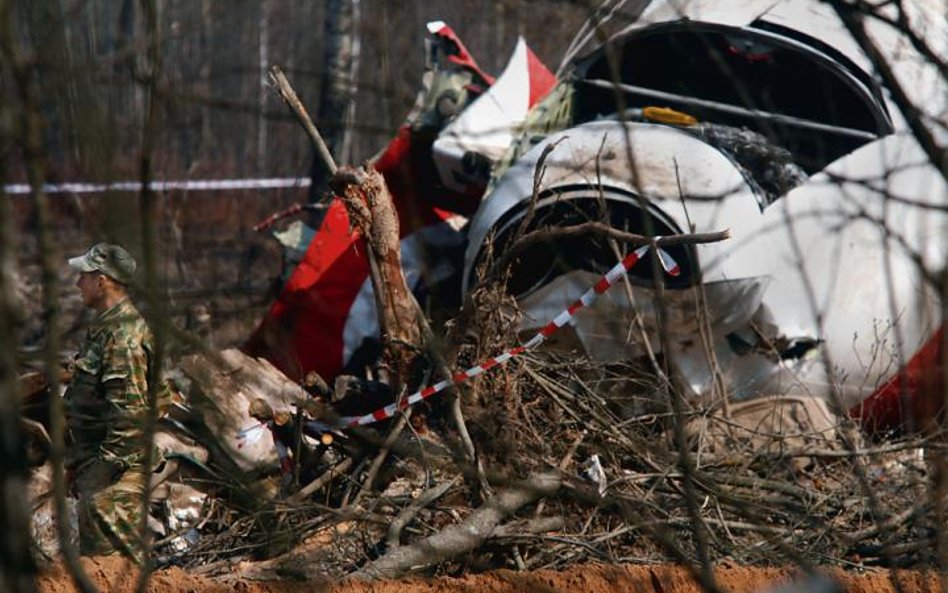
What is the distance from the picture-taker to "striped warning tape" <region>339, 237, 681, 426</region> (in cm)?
676

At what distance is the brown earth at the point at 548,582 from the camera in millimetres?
5461

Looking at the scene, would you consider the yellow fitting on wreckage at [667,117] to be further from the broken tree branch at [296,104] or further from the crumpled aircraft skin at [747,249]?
the broken tree branch at [296,104]

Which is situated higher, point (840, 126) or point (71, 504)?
point (840, 126)

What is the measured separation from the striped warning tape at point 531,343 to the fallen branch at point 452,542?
0.67 meters

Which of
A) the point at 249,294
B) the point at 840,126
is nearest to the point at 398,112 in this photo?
the point at 249,294

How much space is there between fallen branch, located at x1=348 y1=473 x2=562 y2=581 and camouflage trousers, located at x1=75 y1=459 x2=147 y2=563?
1355 millimetres

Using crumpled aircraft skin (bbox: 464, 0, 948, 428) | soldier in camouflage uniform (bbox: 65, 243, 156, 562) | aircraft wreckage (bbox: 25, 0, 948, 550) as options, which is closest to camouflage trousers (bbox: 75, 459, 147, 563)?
soldier in camouflage uniform (bbox: 65, 243, 156, 562)

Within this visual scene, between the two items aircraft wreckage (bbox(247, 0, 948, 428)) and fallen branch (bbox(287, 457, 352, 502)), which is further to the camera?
aircraft wreckage (bbox(247, 0, 948, 428))

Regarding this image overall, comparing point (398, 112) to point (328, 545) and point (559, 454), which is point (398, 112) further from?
point (559, 454)

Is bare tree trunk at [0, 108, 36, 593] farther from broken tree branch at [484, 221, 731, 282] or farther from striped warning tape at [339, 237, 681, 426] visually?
striped warning tape at [339, 237, 681, 426]

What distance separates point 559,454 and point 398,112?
4294 mm

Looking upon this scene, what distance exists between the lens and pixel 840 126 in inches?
367

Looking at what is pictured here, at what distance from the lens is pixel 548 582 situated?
18.4 feet

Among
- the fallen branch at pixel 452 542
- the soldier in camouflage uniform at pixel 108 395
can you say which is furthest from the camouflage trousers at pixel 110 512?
the fallen branch at pixel 452 542
